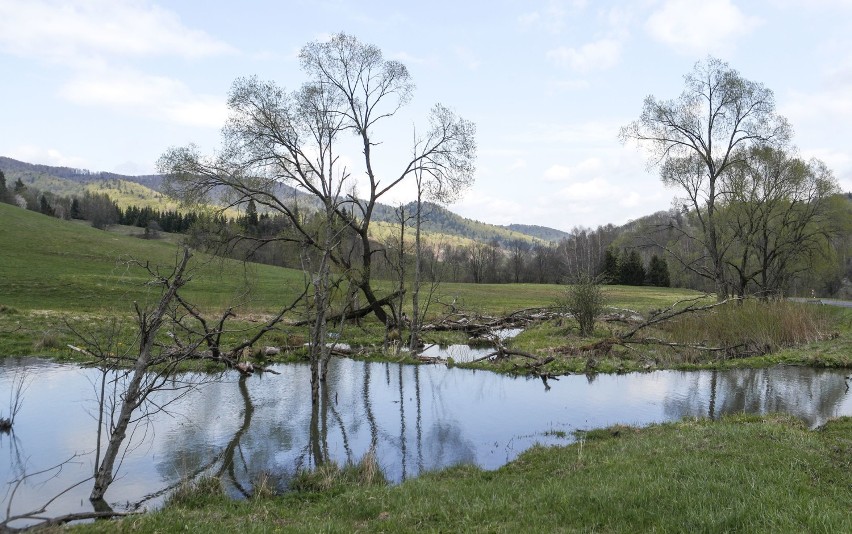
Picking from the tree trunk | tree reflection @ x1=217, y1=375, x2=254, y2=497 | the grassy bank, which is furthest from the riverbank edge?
the tree trunk

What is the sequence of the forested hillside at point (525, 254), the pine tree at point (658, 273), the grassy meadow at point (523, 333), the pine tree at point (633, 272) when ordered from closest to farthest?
the grassy meadow at point (523, 333)
the forested hillside at point (525, 254)
the pine tree at point (633, 272)
the pine tree at point (658, 273)

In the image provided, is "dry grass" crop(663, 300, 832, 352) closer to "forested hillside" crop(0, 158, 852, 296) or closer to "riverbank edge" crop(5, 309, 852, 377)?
"riverbank edge" crop(5, 309, 852, 377)

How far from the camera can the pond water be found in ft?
31.0

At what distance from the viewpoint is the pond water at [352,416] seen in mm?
9461

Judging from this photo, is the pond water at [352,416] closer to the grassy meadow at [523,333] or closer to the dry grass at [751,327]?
the grassy meadow at [523,333]

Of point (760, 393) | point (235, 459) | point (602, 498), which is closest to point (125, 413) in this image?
point (235, 459)

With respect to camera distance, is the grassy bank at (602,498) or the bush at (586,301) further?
the bush at (586,301)

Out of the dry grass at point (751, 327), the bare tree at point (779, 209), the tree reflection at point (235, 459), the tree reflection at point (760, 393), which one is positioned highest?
the bare tree at point (779, 209)

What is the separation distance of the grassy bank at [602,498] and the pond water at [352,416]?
143 centimetres

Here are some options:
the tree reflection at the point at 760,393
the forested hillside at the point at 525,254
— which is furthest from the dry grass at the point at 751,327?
the forested hillside at the point at 525,254

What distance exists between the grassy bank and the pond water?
1.43 metres

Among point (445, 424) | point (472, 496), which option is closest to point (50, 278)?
point (445, 424)

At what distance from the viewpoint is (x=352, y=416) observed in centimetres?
1321

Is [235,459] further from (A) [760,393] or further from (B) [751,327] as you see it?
(B) [751,327]
